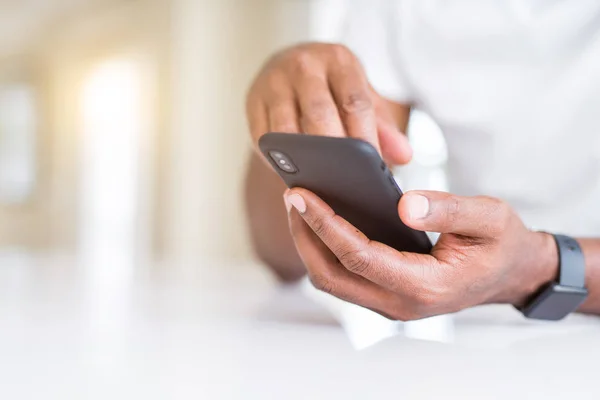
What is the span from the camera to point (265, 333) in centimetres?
59

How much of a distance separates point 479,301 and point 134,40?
4874 mm

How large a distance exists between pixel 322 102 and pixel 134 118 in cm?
463

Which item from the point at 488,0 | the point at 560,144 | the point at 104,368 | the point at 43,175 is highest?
the point at 488,0

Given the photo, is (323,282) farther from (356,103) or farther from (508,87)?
(508,87)

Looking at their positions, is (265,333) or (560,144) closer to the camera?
(265,333)

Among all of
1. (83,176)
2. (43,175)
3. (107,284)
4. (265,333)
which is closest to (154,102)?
(83,176)

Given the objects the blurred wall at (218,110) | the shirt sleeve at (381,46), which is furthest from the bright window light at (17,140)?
the shirt sleeve at (381,46)

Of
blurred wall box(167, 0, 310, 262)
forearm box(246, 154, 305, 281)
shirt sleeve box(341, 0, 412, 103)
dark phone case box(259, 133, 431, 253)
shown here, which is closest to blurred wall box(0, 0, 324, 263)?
blurred wall box(167, 0, 310, 262)

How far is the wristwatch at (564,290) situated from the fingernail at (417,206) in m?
0.25

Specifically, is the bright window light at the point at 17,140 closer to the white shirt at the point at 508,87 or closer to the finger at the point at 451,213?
the white shirt at the point at 508,87

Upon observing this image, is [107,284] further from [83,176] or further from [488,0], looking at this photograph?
[83,176]

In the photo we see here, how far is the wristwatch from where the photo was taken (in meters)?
0.66

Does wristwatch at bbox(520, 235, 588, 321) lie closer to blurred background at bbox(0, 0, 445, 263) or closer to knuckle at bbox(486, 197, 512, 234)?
knuckle at bbox(486, 197, 512, 234)

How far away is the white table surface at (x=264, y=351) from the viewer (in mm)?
407
